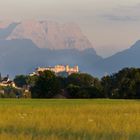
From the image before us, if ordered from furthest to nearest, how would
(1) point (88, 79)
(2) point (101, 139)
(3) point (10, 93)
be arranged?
(3) point (10, 93), (1) point (88, 79), (2) point (101, 139)

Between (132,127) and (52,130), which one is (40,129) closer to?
(52,130)

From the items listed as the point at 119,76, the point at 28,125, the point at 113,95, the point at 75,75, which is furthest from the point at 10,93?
the point at 28,125

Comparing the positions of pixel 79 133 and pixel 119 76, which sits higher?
pixel 119 76

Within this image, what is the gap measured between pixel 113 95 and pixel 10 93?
2010 inches

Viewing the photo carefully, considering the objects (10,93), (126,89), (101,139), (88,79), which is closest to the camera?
(101,139)

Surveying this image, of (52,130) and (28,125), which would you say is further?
(28,125)

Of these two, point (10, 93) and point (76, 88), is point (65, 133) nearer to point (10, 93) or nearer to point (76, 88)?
point (76, 88)

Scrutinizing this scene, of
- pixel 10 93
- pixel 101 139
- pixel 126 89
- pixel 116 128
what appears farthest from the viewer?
pixel 10 93

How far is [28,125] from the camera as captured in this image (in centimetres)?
1877

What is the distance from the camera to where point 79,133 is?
16.4 m

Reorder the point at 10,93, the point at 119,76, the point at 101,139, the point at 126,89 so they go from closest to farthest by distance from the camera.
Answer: the point at 101,139
the point at 126,89
the point at 119,76
the point at 10,93

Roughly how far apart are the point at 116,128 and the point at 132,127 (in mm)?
688

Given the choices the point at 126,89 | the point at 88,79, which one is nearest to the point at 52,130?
the point at 126,89

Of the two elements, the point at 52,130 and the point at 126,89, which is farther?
the point at 126,89
